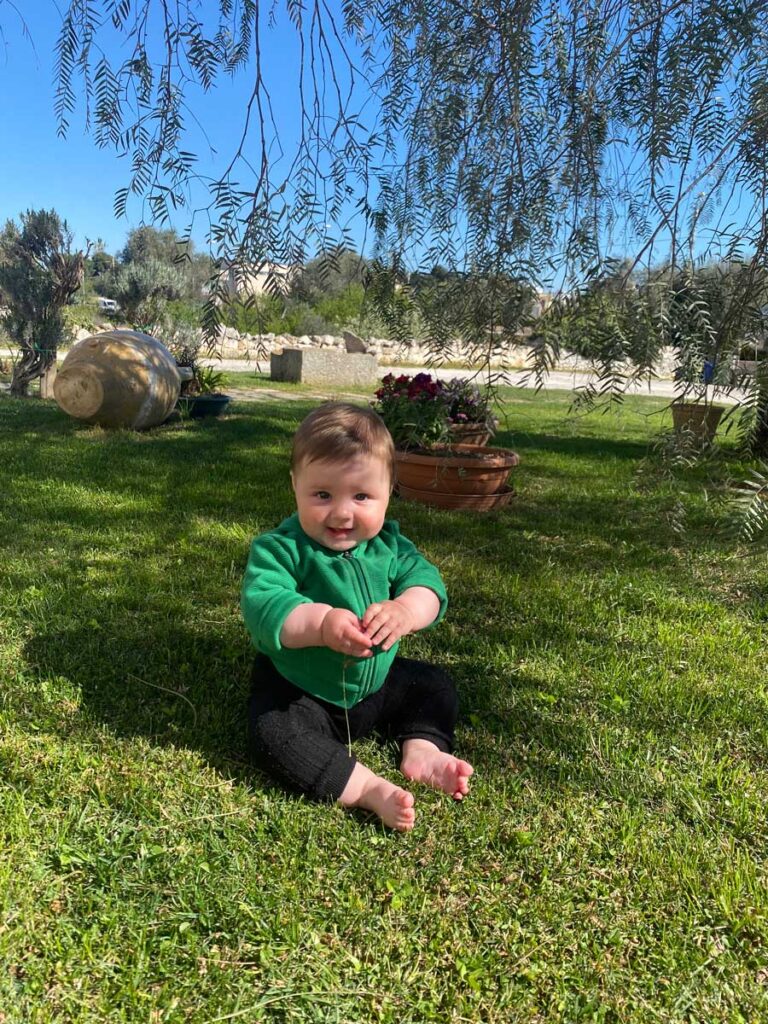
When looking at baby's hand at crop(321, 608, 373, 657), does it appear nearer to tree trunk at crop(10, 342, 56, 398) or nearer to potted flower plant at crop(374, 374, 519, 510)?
potted flower plant at crop(374, 374, 519, 510)

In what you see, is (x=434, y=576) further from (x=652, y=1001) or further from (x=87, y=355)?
(x=87, y=355)

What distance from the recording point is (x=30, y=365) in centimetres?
1032

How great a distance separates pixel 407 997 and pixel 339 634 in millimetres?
721

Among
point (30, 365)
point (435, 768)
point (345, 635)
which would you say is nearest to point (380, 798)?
point (435, 768)

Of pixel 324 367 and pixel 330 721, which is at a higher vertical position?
pixel 324 367

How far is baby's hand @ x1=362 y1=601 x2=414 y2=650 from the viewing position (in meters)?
1.80

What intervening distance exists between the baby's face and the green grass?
2.05 feet

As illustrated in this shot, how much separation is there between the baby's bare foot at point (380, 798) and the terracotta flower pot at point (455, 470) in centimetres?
286

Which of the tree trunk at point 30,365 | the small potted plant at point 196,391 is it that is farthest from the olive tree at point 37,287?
the small potted plant at point 196,391

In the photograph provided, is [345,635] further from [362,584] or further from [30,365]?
[30,365]

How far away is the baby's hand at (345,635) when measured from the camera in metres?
1.75

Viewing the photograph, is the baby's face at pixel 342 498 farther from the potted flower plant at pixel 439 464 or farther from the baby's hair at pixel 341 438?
the potted flower plant at pixel 439 464

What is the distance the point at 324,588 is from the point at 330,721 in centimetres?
36

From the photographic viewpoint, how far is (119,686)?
2.35 metres
